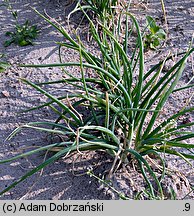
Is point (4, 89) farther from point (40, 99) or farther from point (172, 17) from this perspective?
point (172, 17)

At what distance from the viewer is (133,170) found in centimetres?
188

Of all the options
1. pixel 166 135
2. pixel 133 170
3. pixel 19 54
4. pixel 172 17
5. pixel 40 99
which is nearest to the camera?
pixel 166 135

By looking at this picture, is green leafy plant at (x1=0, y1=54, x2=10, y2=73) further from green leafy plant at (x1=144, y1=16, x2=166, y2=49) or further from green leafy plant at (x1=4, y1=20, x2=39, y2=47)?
green leafy plant at (x1=144, y1=16, x2=166, y2=49)

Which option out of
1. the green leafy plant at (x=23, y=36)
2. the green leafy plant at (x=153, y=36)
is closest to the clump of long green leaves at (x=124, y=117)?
the green leafy plant at (x=153, y=36)

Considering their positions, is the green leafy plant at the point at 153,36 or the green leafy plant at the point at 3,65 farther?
the green leafy plant at the point at 153,36

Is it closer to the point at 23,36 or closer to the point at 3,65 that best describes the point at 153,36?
the point at 23,36

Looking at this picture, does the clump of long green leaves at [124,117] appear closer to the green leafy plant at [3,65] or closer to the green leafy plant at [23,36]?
the green leafy plant at [3,65]

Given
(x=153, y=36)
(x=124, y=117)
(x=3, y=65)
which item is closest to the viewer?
(x=124, y=117)

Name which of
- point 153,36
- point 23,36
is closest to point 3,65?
point 23,36

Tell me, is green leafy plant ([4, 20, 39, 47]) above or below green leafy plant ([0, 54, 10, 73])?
above

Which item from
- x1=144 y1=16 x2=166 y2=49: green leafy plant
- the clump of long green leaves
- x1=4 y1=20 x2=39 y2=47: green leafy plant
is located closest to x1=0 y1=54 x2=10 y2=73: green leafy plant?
x1=4 y1=20 x2=39 y2=47: green leafy plant

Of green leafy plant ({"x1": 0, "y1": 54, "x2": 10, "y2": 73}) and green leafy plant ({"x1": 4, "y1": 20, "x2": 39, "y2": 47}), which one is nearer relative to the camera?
green leafy plant ({"x1": 0, "y1": 54, "x2": 10, "y2": 73})
